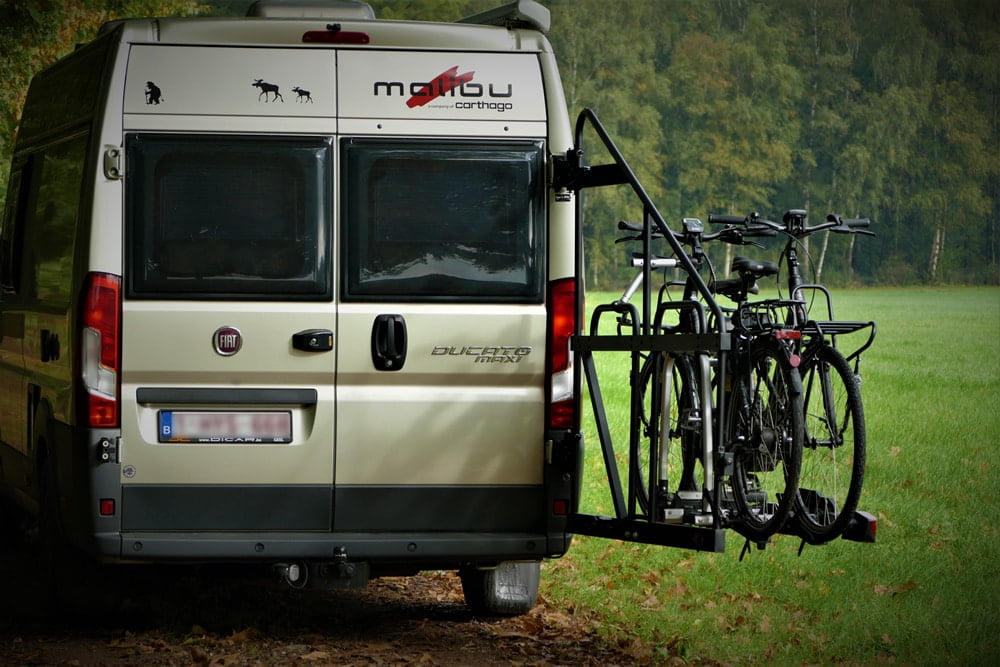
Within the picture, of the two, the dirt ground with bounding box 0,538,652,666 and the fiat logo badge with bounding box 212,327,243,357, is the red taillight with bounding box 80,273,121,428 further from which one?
the dirt ground with bounding box 0,538,652,666

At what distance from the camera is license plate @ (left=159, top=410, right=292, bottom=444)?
271 inches

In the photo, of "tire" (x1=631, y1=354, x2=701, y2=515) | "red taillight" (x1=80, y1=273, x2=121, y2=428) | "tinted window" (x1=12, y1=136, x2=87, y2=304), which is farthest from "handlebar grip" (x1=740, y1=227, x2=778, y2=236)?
"tinted window" (x1=12, y1=136, x2=87, y2=304)

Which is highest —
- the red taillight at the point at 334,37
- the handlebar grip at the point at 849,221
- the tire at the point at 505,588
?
the red taillight at the point at 334,37

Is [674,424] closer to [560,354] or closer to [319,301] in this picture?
[560,354]

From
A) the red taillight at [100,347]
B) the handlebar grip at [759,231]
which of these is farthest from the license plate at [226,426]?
the handlebar grip at [759,231]

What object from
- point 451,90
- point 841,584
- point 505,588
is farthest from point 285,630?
point 841,584

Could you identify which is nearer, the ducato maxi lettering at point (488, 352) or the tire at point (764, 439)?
the tire at point (764, 439)

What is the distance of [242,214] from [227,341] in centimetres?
56

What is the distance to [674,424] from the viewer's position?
297 inches

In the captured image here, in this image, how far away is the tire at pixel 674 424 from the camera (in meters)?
7.21

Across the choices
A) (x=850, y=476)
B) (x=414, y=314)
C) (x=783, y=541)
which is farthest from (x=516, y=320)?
(x=783, y=541)

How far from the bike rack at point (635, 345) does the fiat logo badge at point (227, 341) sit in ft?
4.83

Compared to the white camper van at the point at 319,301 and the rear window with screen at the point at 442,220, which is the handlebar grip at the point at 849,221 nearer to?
the white camper van at the point at 319,301

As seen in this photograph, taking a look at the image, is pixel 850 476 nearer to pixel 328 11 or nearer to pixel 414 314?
pixel 414 314
